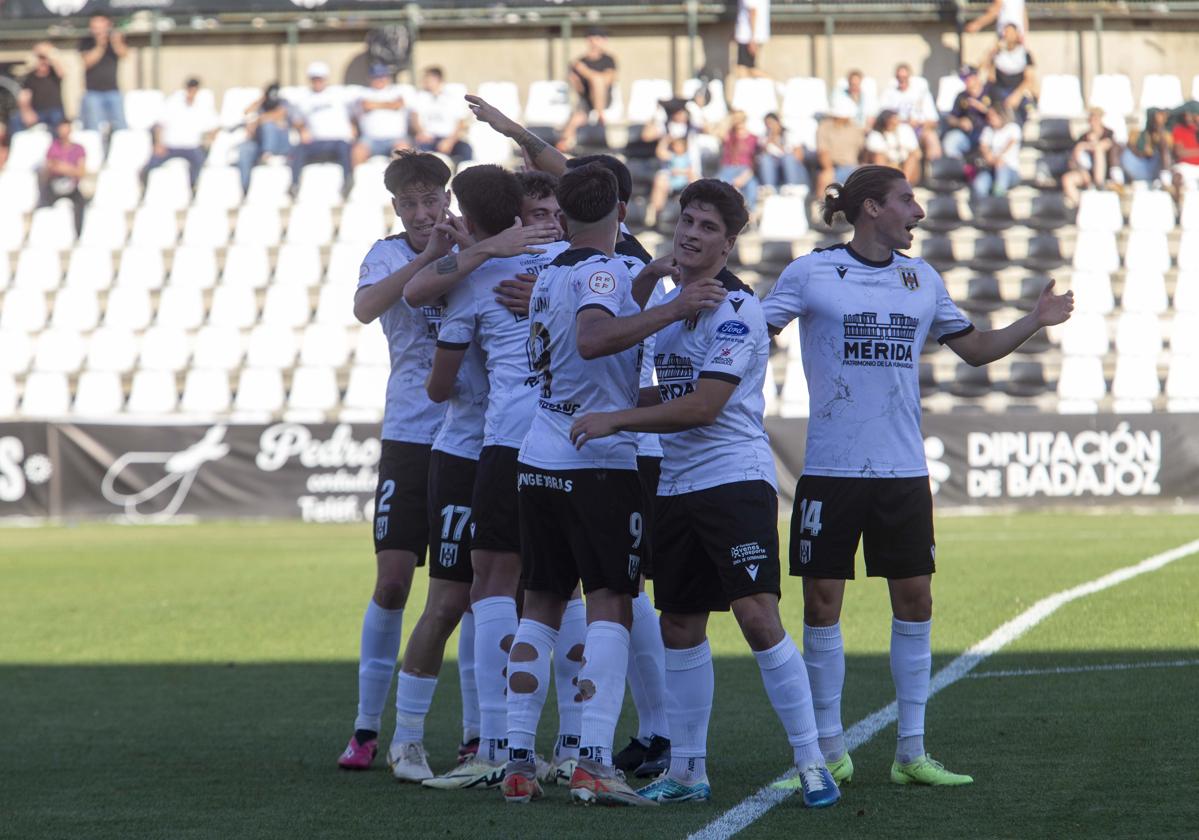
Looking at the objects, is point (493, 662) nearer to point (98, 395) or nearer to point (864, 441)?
point (864, 441)

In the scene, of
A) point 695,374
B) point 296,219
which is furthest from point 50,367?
point 695,374

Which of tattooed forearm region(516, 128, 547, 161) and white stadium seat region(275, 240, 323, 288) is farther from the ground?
white stadium seat region(275, 240, 323, 288)

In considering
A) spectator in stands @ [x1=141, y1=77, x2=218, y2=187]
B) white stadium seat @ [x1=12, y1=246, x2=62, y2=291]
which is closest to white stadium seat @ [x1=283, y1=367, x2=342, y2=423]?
white stadium seat @ [x1=12, y1=246, x2=62, y2=291]

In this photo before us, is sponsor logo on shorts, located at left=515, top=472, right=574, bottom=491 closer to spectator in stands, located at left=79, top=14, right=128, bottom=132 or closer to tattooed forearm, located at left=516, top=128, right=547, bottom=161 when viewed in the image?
tattooed forearm, located at left=516, top=128, right=547, bottom=161

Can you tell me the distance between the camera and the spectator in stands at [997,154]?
937 inches

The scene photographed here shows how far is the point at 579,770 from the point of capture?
5.63 metres

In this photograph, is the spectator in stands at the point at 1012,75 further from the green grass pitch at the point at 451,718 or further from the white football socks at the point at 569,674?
the white football socks at the point at 569,674

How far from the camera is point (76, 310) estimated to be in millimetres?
24391

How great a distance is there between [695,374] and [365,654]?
6.72ft

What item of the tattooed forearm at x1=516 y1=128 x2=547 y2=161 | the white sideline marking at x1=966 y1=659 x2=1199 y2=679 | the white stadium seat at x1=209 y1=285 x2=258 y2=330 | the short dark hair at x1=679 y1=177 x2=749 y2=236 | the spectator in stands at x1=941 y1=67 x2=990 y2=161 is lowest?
the white sideline marking at x1=966 y1=659 x2=1199 y2=679

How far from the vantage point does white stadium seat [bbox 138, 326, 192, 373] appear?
2344 centimetres

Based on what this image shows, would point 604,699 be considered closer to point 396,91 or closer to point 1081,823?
point 1081,823

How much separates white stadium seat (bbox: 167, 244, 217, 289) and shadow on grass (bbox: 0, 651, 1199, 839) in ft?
51.7

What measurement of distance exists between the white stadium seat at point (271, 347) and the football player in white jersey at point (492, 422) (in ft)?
56.4
